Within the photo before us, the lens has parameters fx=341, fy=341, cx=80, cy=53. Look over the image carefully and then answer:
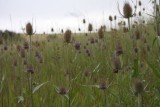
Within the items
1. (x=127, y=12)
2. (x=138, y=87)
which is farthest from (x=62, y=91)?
(x=127, y=12)

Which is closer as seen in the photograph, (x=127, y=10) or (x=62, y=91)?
(x=62, y=91)

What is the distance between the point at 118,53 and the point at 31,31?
2.20 ft

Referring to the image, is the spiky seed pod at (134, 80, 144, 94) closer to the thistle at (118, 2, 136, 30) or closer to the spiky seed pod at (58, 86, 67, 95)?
the spiky seed pod at (58, 86, 67, 95)

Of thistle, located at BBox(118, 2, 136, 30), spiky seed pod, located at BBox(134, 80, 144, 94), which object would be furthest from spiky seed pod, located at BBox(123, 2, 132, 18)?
spiky seed pod, located at BBox(134, 80, 144, 94)

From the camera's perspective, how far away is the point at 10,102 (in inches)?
98.7

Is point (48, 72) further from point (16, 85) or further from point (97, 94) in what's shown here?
point (97, 94)

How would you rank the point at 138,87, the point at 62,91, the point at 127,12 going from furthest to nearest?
1. the point at 127,12
2. the point at 62,91
3. the point at 138,87

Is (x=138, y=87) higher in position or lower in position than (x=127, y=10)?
Result: lower

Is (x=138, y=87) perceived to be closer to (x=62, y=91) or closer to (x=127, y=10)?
(x=62, y=91)

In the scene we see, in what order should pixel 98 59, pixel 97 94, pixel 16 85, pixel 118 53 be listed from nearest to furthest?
pixel 118 53 → pixel 97 94 → pixel 16 85 → pixel 98 59

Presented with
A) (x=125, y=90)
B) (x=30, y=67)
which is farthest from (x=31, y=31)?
(x=125, y=90)

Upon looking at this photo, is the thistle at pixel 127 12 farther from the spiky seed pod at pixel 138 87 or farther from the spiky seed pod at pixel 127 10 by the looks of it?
the spiky seed pod at pixel 138 87

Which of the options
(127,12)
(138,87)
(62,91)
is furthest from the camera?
(127,12)

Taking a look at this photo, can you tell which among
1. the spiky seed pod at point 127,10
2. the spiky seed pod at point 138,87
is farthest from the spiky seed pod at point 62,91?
the spiky seed pod at point 127,10
